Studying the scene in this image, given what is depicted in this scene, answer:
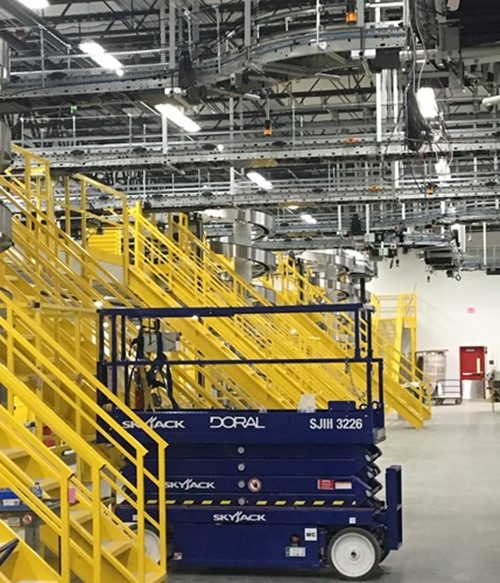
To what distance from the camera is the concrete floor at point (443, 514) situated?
8664mm

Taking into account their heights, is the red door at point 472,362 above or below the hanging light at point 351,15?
below

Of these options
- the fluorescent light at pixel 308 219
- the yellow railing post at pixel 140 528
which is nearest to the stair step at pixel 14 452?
the yellow railing post at pixel 140 528

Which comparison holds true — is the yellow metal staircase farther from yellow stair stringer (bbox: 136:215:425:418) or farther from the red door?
the red door

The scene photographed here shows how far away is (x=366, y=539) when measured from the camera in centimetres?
855

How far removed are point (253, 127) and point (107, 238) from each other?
4880 millimetres

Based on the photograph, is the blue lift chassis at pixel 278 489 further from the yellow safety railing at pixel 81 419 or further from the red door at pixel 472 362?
the red door at pixel 472 362

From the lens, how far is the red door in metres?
33.5

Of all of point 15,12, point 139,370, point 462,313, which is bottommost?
point 462,313

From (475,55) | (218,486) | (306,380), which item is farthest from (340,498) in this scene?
(306,380)

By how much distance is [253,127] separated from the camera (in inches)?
828

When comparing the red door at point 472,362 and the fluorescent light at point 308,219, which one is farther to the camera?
the red door at point 472,362

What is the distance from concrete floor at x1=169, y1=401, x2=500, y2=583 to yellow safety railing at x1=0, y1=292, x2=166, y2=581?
1.26 metres

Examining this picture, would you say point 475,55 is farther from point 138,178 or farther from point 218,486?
point 138,178

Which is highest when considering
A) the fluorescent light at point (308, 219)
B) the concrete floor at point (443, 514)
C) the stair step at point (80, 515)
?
the fluorescent light at point (308, 219)
